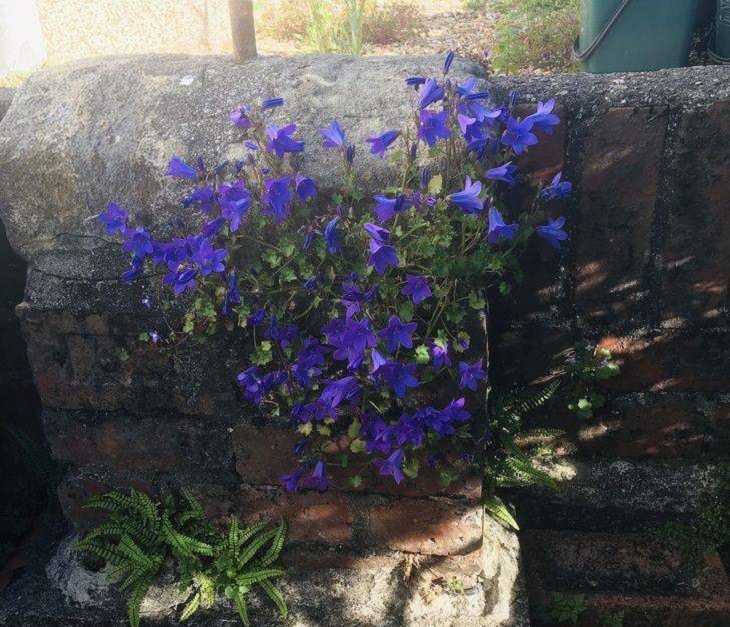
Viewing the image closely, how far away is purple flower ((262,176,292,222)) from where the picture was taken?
1.48m

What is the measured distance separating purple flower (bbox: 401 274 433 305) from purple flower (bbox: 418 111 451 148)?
29 centimetres

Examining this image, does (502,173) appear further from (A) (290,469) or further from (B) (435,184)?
(A) (290,469)

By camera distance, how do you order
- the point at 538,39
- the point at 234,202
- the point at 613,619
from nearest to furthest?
the point at 234,202, the point at 613,619, the point at 538,39

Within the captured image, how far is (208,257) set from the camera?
154cm

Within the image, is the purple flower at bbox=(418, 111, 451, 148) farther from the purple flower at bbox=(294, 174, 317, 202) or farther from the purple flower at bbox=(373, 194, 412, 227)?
the purple flower at bbox=(294, 174, 317, 202)

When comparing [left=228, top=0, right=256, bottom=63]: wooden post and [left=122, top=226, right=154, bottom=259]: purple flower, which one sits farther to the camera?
[left=228, top=0, right=256, bottom=63]: wooden post

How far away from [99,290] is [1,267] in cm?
78

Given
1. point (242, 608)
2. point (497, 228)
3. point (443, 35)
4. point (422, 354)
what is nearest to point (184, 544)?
point (242, 608)

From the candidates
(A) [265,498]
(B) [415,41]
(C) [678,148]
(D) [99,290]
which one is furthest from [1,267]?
(B) [415,41]

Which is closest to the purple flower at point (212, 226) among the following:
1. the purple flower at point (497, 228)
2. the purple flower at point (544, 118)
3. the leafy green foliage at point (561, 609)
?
the purple flower at point (497, 228)

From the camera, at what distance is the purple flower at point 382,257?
143 centimetres

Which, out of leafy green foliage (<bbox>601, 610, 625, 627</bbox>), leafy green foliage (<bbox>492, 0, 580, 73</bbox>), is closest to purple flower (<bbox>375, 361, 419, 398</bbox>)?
leafy green foliage (<bbox>601, 610, 625, 627</bbox>)

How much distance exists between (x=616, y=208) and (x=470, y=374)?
23.1 inches

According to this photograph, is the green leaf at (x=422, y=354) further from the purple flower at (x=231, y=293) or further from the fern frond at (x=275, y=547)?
the fern frond at (x=275, y=547)
